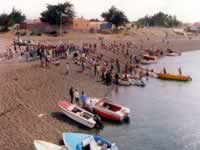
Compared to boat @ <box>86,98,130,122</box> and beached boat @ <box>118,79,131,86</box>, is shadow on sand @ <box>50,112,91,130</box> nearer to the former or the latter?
boat @ <box>86,98,130,122</box>

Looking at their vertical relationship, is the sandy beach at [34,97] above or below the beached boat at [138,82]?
above

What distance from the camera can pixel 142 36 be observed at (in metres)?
105

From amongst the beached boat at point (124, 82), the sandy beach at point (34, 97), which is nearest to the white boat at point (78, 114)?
the sandy beach at point (34, 97)

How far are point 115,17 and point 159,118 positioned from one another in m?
72.1

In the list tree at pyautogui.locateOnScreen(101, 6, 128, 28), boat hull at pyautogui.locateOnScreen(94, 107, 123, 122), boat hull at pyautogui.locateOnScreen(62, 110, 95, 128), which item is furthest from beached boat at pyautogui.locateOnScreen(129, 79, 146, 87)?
tree at pyautogui.locateOnScreen(101, 6, 128, 28)

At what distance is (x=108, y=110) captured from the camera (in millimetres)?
30734

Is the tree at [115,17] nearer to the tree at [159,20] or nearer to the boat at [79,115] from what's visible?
the tree at [159,20]

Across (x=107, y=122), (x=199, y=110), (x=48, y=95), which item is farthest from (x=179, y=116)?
(x=48, y=95)

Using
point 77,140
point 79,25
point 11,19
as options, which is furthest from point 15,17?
point 77,140

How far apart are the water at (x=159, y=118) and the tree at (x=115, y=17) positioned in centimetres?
5276

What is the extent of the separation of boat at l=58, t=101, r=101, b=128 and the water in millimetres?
1179

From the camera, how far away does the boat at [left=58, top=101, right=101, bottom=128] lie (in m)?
27.6

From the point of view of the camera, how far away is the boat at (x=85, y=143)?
73.5 ft

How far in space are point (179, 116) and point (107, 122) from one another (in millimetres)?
7665
